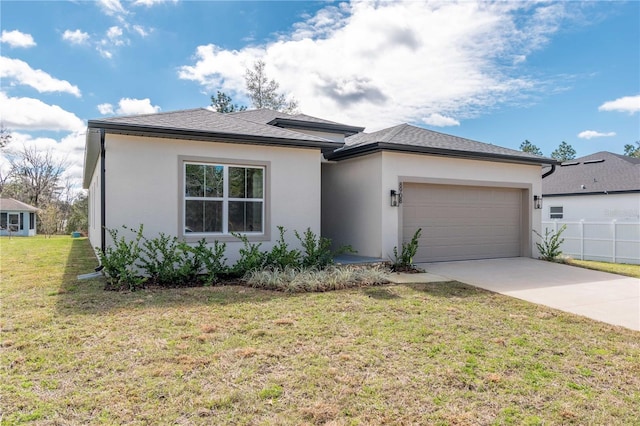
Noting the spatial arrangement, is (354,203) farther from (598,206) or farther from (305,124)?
(598,206)

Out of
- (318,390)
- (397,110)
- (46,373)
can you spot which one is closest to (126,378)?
(46,373)

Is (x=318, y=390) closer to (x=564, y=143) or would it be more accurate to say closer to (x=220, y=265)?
(x=220, y=265)

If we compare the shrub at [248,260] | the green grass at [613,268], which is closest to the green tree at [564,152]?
the green grass at [613,268]

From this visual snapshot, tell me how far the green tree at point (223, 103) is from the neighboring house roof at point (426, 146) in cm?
2094

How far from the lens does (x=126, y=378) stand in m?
3.63

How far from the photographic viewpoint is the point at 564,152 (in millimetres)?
47500

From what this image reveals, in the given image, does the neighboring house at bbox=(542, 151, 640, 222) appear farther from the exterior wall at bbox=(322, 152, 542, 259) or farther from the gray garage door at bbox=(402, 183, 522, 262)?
the gray garage door at bbox=(402, 183, 522, 262)

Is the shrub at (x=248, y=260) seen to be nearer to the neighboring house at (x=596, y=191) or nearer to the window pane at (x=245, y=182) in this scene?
the window pane at (x=245, y=182)

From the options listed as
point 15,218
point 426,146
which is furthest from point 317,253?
point 15,218

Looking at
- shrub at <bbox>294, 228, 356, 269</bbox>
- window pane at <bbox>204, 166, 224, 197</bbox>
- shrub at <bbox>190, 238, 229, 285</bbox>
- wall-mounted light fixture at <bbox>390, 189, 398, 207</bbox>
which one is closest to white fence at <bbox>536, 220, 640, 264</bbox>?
wall-mounted light fixture at <bbox>390, 189, 398, 207</bbox>

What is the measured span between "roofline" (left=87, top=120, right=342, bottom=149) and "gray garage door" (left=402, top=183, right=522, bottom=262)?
302 cm

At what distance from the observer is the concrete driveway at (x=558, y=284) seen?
6453 mm

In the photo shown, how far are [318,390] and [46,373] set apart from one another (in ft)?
8.33

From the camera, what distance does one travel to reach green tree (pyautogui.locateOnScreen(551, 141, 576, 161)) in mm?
47188
